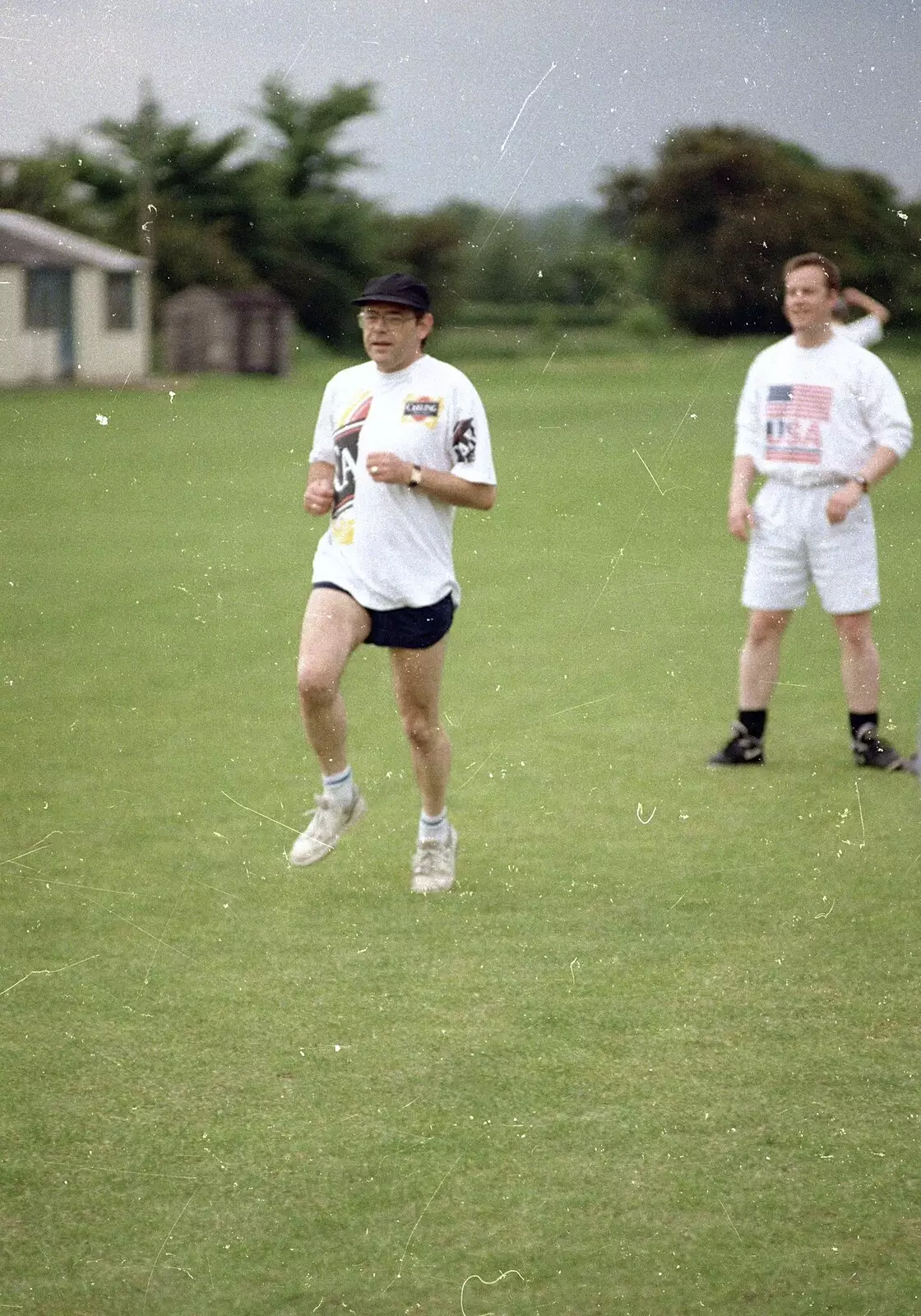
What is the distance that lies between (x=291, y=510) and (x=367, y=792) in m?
5.07

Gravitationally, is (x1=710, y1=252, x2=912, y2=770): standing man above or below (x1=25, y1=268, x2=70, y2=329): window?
below

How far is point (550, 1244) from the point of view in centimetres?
323

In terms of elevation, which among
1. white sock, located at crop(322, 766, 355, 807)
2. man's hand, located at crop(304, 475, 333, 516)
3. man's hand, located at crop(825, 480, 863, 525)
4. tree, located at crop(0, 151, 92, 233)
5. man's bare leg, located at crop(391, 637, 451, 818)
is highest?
tree, located at crop(0, 151, 92, 233)

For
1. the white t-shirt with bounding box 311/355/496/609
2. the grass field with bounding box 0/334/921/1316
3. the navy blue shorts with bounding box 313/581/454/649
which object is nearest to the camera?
the grass field with bounding box 0/334/921/1316

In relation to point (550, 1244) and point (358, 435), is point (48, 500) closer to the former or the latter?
point (358, 435)

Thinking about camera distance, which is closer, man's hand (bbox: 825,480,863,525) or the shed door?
man's hand (bbox: 825,480,863,525)

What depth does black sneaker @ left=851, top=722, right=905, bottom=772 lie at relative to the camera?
22.0ft

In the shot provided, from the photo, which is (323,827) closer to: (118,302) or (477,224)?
(477,224)

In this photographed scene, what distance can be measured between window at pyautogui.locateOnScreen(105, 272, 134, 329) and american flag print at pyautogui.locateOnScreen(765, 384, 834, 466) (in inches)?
98.1

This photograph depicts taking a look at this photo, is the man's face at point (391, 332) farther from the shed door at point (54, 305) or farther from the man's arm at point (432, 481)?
the shed door at point (54, 305)

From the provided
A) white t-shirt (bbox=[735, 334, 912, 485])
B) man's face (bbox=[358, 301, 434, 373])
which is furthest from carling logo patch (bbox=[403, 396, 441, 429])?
white t-shirt (bbox=[735, 334, 912, 485])

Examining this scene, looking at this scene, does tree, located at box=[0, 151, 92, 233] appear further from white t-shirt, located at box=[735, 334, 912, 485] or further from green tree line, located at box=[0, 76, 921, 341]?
white t-shirt, located at box=[735, 334, 912, 485]

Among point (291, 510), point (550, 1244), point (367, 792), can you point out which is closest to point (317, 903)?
point (367, 792)

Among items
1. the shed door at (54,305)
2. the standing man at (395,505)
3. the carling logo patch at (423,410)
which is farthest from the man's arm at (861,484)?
the shed door at (54,305)
